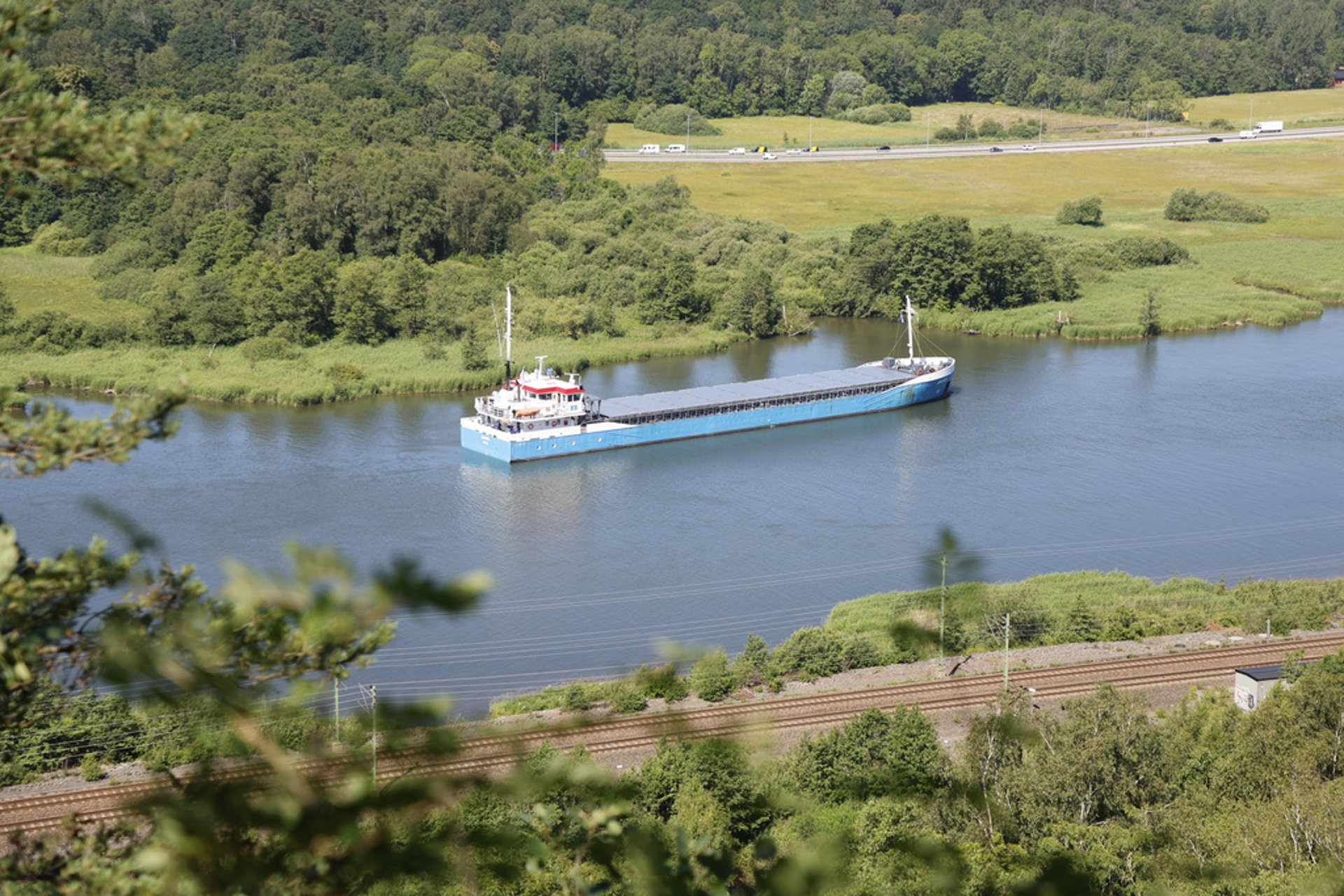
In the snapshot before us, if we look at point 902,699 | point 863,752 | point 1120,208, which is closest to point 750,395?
point 902,699

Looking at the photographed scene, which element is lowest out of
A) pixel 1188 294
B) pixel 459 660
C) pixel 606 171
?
pixel 459 660

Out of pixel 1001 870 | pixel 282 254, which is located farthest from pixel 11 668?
pixel 282 254

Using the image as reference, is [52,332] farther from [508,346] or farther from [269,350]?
[508,346]

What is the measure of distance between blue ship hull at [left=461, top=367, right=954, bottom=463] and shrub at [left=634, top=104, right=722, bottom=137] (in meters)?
32.4

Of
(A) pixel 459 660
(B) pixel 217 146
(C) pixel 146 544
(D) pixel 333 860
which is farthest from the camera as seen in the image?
(B) pixel 217 146

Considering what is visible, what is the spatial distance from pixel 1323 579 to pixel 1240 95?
57071 mm

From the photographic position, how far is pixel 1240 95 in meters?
68.8

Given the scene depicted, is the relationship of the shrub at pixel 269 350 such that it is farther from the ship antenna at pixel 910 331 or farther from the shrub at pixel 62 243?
the ship antenna at pixel 910 331

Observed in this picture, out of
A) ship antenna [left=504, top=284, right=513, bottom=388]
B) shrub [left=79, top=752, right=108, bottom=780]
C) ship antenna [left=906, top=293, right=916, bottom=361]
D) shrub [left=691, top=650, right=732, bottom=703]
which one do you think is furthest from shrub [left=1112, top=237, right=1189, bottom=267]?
shrub [left=79, top=752, right=108, bottom=780]

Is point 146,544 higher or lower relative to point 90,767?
higher

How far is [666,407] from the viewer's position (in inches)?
985

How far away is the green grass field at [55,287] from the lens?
103ft

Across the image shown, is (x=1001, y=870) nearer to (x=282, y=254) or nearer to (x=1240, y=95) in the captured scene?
(x=282, y=254)

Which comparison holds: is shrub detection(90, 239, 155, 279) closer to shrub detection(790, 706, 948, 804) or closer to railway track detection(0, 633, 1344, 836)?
railway track detection(0, 633, 1344, 836)
